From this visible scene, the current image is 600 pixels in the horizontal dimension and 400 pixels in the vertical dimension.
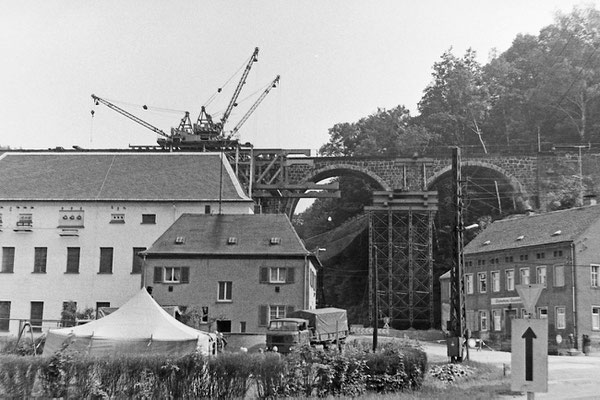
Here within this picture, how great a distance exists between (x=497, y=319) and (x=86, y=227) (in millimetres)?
29124

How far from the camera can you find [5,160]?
6462cm

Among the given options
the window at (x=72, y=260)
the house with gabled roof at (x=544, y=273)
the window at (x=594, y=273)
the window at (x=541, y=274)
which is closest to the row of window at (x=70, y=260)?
the window at (x=72, y=260)

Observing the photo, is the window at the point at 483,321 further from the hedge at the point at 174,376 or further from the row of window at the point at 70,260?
the hedge at the point at 174,376

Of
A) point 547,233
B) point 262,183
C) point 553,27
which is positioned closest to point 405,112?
point 553,27

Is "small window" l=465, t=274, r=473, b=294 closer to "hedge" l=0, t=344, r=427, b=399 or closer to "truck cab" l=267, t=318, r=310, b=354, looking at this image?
"truck cab" l=267, t=318, r=310, b=354

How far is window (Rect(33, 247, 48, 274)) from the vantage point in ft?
189

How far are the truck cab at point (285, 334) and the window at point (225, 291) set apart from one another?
12.1 m

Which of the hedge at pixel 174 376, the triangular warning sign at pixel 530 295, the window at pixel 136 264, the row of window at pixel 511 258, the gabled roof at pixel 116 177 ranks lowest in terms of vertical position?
the hedge at pixel 174 376

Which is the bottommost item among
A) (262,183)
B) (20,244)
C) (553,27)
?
(20,244)

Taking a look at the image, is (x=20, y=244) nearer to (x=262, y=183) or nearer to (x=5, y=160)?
(x=5, y=160)

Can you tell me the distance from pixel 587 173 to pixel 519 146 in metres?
9.23

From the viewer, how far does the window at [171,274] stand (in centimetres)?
4906

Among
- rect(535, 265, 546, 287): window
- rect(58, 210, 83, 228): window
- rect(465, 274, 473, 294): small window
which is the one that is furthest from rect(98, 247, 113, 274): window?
rect(535, 265, 546, 287): window

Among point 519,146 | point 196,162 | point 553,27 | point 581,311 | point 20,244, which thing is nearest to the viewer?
point 581,311
